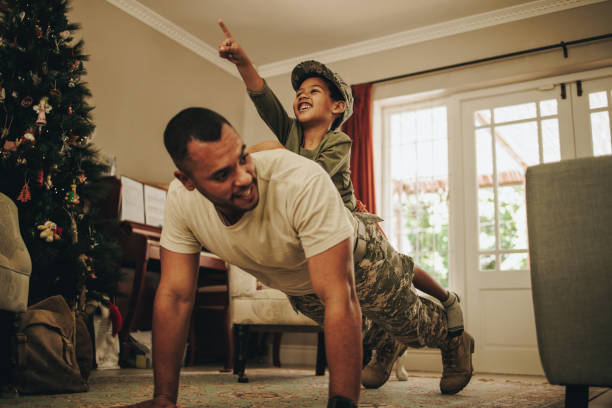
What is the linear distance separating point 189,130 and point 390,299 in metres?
0.95

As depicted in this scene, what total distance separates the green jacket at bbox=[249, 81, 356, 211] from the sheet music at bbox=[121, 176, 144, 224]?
1.91 metres

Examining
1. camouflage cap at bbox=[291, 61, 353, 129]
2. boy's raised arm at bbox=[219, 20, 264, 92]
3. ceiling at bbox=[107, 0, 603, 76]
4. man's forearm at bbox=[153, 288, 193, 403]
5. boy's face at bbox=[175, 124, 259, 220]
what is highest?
ceiling at bbox=[107, 0, 603, 76]

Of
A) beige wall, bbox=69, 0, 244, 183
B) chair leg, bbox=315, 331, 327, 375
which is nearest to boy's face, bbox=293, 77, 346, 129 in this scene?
chair leg, bbox=315, 331, 327, 375

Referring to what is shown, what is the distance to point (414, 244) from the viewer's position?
15.1ft

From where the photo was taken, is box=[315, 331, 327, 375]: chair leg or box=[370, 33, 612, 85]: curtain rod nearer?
box=[315, 331, 327, 375]: chair leg

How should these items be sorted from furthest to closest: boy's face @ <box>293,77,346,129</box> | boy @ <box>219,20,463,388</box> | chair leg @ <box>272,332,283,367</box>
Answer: chair leg @ <box>272,332,283,367</box>
boy's face @ <box>293,77,346,129</box>
boy @ <box>219,20,463,388</box>

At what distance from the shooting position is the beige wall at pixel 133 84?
3.95 m

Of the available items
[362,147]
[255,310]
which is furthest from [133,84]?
[255,310]

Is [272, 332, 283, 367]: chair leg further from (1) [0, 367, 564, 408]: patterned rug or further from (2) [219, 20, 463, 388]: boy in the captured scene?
(2) [219, 20, 463, 388]: boy

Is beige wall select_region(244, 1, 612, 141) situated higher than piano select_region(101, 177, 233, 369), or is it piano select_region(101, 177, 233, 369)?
beige wall select_region(244, 1, 612, 141)

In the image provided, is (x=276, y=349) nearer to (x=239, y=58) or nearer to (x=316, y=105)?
(x=316, y=105)

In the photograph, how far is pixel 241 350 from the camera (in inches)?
107

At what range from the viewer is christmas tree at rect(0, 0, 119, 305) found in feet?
7.91

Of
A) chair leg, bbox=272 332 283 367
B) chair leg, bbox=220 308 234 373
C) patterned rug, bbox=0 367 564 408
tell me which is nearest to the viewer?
patterned rug, bbox=0 367 564 408
